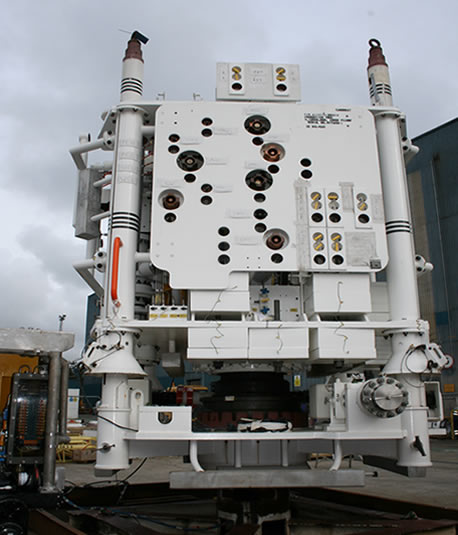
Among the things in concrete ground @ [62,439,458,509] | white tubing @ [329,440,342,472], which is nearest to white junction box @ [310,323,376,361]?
white tubing @ [329,440,342,472]

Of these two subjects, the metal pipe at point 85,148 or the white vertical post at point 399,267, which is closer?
the white vertical post at point 399,267

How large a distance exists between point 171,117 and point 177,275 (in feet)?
8.65

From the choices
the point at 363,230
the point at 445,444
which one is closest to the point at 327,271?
the point at 363,230

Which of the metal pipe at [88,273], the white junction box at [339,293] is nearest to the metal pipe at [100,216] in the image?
the metal pipe at [88,273]

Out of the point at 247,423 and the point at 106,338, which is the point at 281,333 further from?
the point at 106,338

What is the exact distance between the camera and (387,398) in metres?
6.73

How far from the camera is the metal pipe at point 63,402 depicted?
7332mm

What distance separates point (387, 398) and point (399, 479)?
30.1ft

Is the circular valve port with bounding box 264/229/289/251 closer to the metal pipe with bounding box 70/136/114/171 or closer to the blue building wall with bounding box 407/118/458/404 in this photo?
the metal pipe with bounding box 70/136/114/171

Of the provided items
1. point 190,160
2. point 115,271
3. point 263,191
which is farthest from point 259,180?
point 115,271

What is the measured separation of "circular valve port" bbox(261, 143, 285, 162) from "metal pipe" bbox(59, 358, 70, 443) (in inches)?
173

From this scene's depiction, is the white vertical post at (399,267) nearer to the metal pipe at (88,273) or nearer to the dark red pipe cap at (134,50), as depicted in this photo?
the dark red pipe cap at (134,50)

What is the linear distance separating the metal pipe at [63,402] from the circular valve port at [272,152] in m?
4.41

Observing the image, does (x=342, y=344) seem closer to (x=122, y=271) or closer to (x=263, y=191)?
(x=263, y=191)
